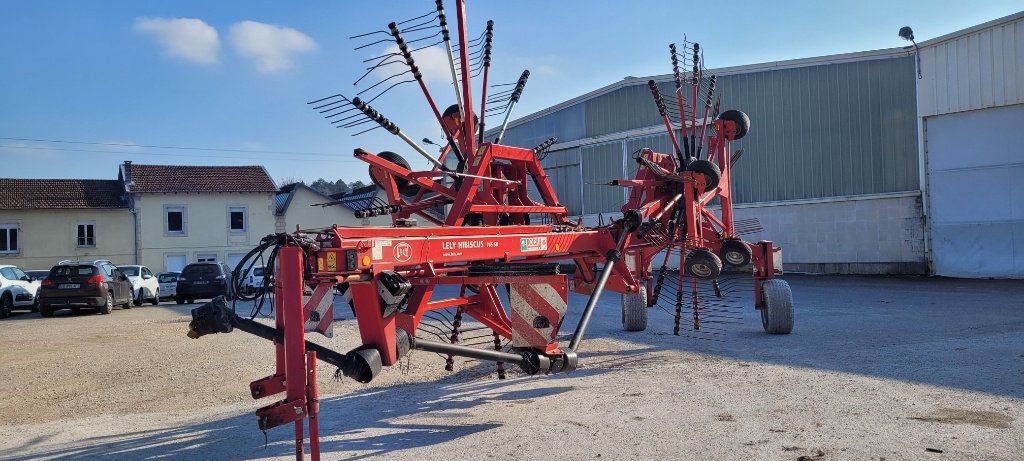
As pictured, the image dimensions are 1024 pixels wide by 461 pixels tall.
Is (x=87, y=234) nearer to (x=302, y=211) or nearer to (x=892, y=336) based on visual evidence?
(x=302, y=211)

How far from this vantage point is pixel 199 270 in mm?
26703

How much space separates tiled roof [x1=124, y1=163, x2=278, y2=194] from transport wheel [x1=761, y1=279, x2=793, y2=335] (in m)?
35.7

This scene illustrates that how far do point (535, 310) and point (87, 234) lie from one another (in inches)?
1551

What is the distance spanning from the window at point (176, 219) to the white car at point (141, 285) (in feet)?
46.6

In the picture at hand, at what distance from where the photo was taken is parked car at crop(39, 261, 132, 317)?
810 inches

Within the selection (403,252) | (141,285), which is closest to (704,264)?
(403,252)

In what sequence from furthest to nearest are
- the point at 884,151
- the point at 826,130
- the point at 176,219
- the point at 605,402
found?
the point at 176,219 < the point at 826,130 < the point at 884,151 < the point at 605,402

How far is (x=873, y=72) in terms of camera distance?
77.8 ft

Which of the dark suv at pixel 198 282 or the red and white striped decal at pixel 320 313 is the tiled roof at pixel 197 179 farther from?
the red and white striped decal at pixel 320 313

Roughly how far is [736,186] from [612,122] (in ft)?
17.1

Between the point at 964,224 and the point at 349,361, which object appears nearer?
the point at 349,361

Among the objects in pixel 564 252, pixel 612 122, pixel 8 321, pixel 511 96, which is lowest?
pixel 8 321

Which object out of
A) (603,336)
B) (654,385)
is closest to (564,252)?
(654,385)

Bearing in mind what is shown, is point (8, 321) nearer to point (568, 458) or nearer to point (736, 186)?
point (568, 458)
